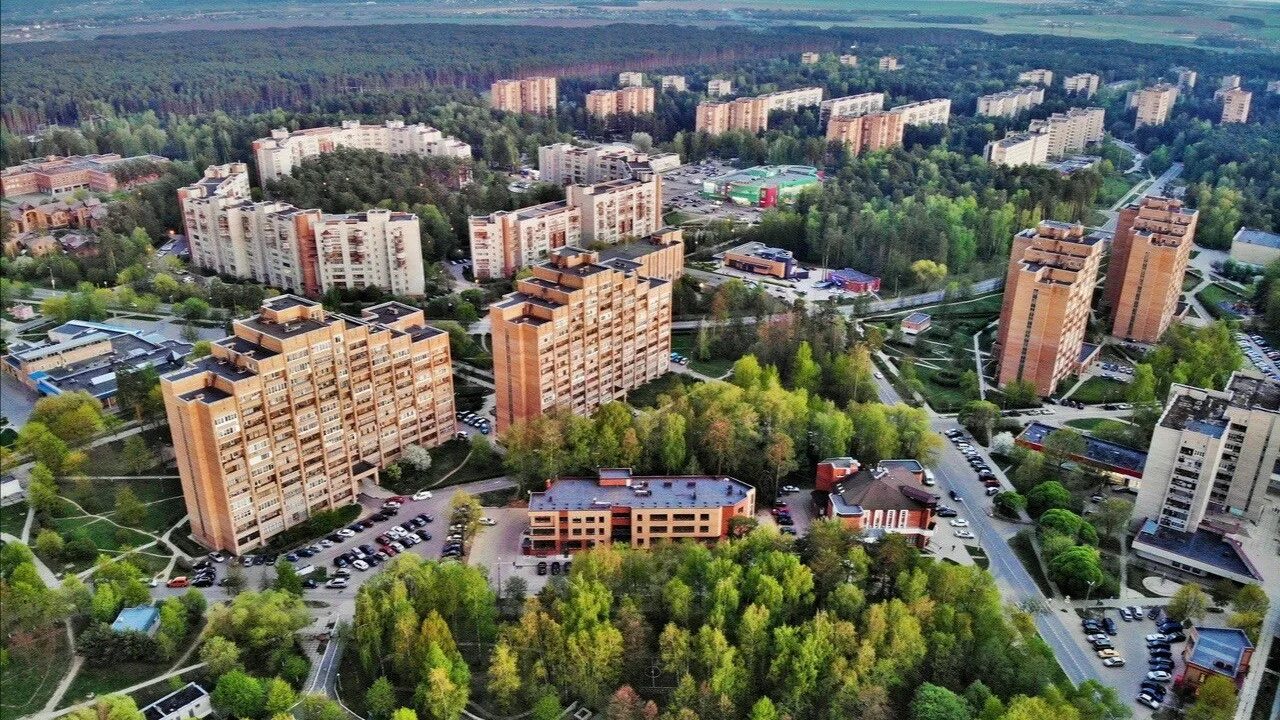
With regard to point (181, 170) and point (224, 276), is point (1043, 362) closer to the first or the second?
point (224, 276)

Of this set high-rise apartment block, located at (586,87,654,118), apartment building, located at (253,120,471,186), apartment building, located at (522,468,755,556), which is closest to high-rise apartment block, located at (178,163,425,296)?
apartment building, located at (253,120,471,186)

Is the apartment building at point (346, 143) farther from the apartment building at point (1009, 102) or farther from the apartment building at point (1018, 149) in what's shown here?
the apartment building at point (1009, 102)

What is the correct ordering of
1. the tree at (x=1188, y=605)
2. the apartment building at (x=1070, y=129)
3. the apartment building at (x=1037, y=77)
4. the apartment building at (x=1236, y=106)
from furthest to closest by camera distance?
the apartment building at (x=1037, y=77) → the apartment building at (x=1236, y=106) → the apartment building at (x=1070, y=129) → the tree at (x=1188, y=605)

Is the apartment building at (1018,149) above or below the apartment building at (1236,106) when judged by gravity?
below

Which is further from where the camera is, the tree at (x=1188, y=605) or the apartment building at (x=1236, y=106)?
the apartment building at (x=1236, y=106)

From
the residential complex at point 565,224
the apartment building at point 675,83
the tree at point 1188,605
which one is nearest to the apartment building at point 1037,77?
the apartment building at point 675,83

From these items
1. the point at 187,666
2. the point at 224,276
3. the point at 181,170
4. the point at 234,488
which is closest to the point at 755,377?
the point at 234,488

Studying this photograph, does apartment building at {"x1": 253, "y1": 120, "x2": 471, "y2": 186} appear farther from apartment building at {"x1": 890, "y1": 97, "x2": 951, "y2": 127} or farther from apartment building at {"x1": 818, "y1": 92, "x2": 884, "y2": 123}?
apartment building at {"x1": 890, "y1": 97, "x2": 951, "y2": 127}

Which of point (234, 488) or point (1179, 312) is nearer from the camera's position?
point (234, 488)
